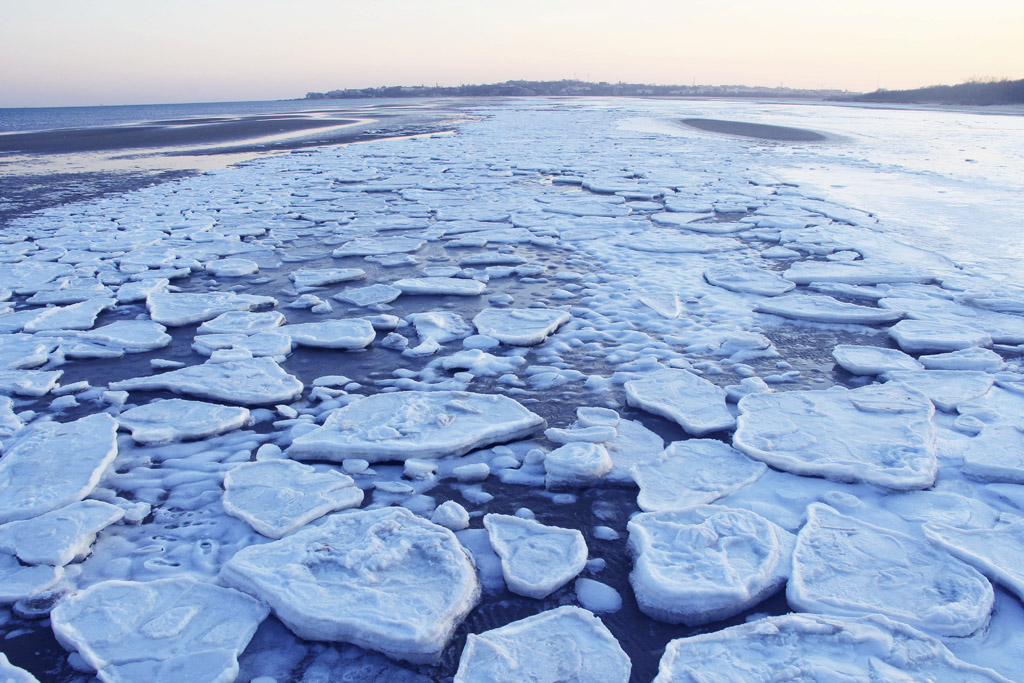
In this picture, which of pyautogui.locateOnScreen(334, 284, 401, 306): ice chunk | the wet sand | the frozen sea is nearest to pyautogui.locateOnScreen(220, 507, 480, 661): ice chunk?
the frozen sea

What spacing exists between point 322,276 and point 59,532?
8.55 feet

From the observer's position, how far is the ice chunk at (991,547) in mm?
1418

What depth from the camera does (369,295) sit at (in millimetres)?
3641

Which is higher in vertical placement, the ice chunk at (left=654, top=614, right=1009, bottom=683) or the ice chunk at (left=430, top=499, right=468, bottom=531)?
the ice chunk at (left=430, top=499, right=468, bottom=531)

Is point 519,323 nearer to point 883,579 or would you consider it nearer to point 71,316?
point 883,579

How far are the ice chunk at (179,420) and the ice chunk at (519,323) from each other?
1229mm

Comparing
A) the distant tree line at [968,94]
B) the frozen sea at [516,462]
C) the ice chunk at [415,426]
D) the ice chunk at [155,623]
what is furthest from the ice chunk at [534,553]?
the distant tree line at [968,94]

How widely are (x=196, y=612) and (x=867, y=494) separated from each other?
1.83m

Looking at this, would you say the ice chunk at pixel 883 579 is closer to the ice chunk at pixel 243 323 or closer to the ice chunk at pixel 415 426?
the ice chunk at pixel 415 426

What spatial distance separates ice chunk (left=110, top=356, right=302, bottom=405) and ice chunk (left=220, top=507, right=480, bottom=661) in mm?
941

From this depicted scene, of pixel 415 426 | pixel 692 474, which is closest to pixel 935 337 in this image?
pixel 692 474

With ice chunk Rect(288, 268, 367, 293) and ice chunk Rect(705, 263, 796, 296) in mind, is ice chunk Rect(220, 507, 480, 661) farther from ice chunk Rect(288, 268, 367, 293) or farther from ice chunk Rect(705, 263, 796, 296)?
ice chunk Rect(705, 263, 796, 296)

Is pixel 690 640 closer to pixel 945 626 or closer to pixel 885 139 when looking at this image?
pixel 945 626

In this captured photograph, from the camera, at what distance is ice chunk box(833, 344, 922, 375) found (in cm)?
256
